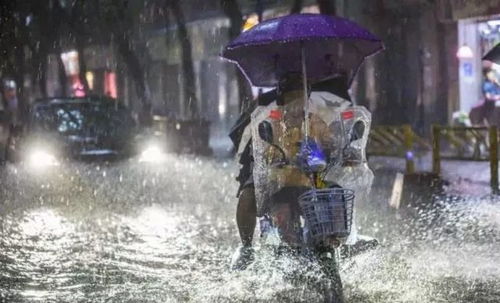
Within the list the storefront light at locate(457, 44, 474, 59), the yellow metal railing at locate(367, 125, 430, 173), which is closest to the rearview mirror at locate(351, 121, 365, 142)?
the yellow metal railing at locate(367, 125, 430, 173)

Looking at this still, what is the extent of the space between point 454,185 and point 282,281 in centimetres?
791

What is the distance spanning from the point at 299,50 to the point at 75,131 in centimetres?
1384

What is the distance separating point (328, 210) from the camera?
5062 millimetres

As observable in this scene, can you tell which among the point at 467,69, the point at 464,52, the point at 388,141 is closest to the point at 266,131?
the point at 388,141

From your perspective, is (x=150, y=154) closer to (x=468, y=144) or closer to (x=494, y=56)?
(x=468, y=144)

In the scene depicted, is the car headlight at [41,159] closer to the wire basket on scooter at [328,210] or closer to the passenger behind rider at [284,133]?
the passenger behind rider at [284,133]

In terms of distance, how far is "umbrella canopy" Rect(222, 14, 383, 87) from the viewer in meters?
5.99

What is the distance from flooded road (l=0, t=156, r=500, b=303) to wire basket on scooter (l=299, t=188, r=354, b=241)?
3.16 feet

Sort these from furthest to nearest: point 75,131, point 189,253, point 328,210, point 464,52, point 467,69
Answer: point 467,69 → point 464,52 → point 75,131 → point 189,253 → point 328,210

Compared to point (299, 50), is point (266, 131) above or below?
below

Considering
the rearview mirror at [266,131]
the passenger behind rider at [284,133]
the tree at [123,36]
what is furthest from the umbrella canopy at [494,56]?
the tree at [123,36]

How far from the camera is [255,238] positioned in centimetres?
834

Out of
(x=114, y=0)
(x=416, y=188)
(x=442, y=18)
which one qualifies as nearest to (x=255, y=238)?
(x=416, y=188)

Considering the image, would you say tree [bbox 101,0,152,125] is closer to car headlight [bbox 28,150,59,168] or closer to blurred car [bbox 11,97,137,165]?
blurred car [bbox 11,97,137,165]
